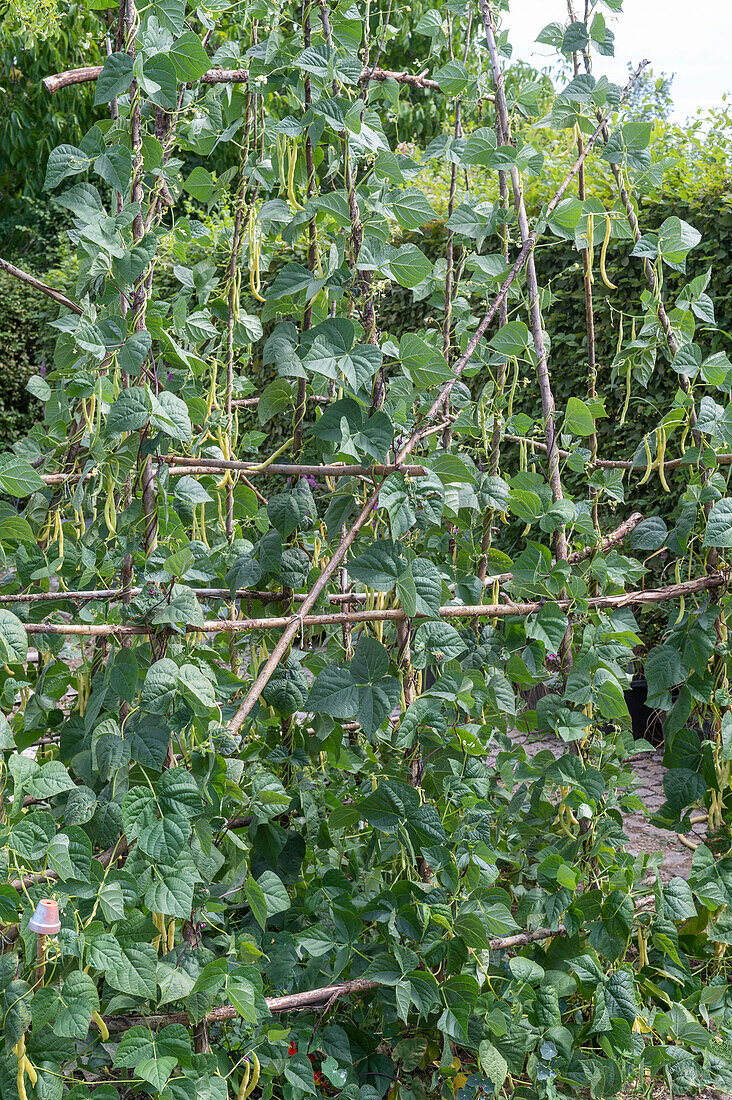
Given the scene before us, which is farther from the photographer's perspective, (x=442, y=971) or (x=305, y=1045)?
(x=442, y=971)

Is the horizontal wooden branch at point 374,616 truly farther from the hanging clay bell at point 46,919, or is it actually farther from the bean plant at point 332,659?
the hanging clay bell at point 46,919

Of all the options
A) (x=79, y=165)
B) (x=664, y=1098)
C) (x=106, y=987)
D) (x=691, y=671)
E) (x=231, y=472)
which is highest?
(x=79, y=165)

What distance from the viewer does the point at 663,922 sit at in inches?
61.5

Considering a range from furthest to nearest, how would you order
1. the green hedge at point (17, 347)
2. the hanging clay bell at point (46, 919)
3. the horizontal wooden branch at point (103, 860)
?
1. the green hedge at point (17, 347)
2. the horizontal wooden branch at point (103, 860)
3. the hanging clay bell at point (46, 919)

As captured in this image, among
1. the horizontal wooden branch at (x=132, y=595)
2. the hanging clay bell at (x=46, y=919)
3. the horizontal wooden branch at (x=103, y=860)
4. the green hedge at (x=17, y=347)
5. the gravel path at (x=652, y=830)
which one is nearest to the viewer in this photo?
the hanging clay bell at (x=46, y=919)

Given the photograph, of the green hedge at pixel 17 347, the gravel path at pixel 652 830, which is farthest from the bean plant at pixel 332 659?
the green hedge at pixel 17 347

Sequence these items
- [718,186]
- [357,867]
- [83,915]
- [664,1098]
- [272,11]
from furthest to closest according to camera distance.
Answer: [718,186], [664,1098], [357,867], [272,11], [83,915]

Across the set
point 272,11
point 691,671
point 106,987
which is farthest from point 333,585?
point 272,11

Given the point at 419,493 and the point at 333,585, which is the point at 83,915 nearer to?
the point at 419,493

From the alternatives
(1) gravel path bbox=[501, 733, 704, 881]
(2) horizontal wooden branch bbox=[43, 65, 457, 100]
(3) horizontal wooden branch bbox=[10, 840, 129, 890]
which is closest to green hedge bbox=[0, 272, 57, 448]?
(1) gravel path bbox=[501, 733, 704, 881]

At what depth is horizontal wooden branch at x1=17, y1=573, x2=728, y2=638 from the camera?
117 cm

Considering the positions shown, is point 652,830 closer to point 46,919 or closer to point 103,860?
point 103,860

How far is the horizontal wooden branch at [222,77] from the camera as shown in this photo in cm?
137

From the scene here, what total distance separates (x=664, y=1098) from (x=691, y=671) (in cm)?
86
